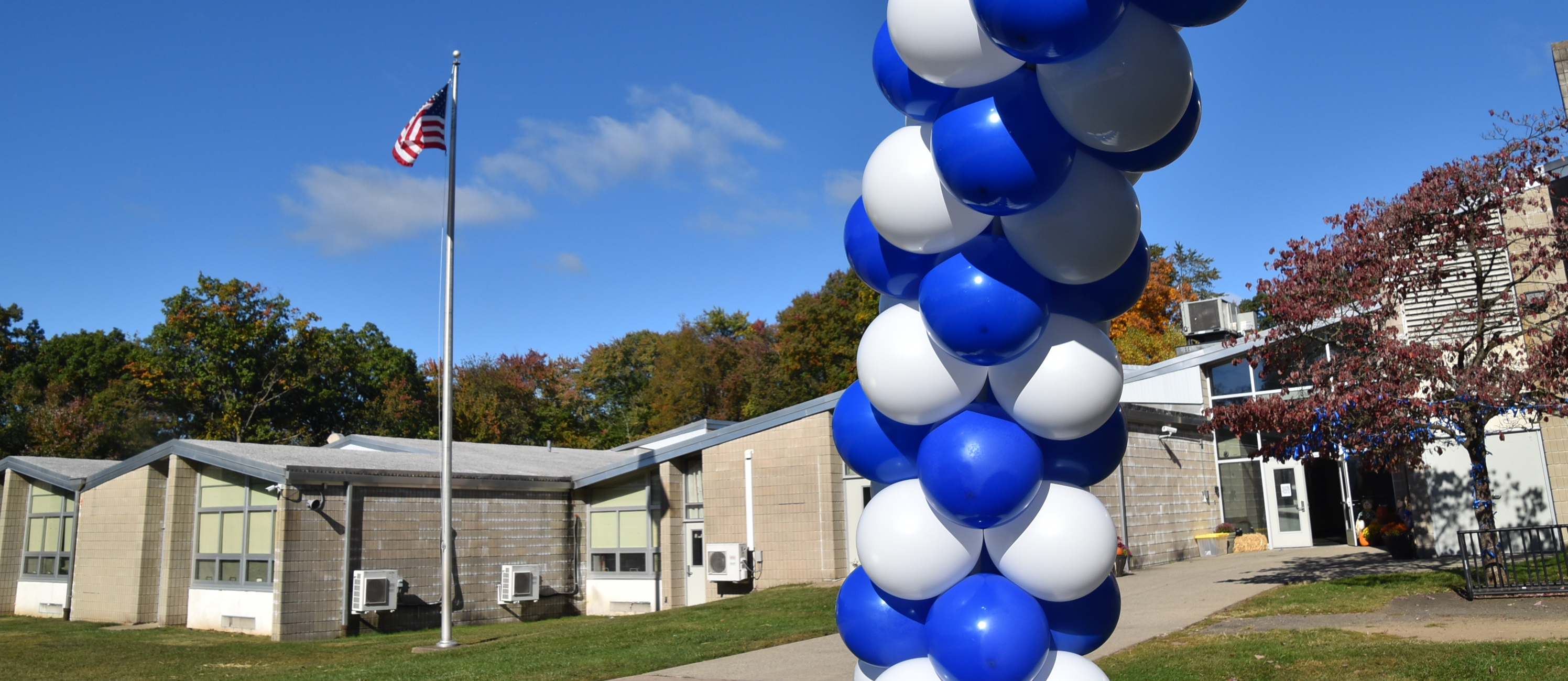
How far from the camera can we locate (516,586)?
712 inches

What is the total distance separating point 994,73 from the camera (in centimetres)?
436

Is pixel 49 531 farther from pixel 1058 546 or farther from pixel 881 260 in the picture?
pixel 1058 546

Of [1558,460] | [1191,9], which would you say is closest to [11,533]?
[1191,9]

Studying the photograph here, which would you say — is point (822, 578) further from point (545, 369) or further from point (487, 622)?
point (545, 369)

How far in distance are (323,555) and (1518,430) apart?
2002cm

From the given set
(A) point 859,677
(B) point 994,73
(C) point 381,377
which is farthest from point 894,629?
(C) point 381,377

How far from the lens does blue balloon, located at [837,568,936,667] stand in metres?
4.75

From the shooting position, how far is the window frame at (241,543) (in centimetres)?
1627

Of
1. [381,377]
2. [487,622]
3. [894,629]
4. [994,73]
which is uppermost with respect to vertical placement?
[381,377]

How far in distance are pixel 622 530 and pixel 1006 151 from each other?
16758 millimetres

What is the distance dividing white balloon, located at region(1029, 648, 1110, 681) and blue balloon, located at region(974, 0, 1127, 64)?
101 inches

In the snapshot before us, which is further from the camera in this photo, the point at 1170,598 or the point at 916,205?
the point at 1170,598

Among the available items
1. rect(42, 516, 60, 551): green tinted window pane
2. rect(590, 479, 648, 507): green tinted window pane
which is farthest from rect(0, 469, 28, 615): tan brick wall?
rect(590, 479, 648, 507): green tinted window pane

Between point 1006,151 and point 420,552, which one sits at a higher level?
point 1006,151
